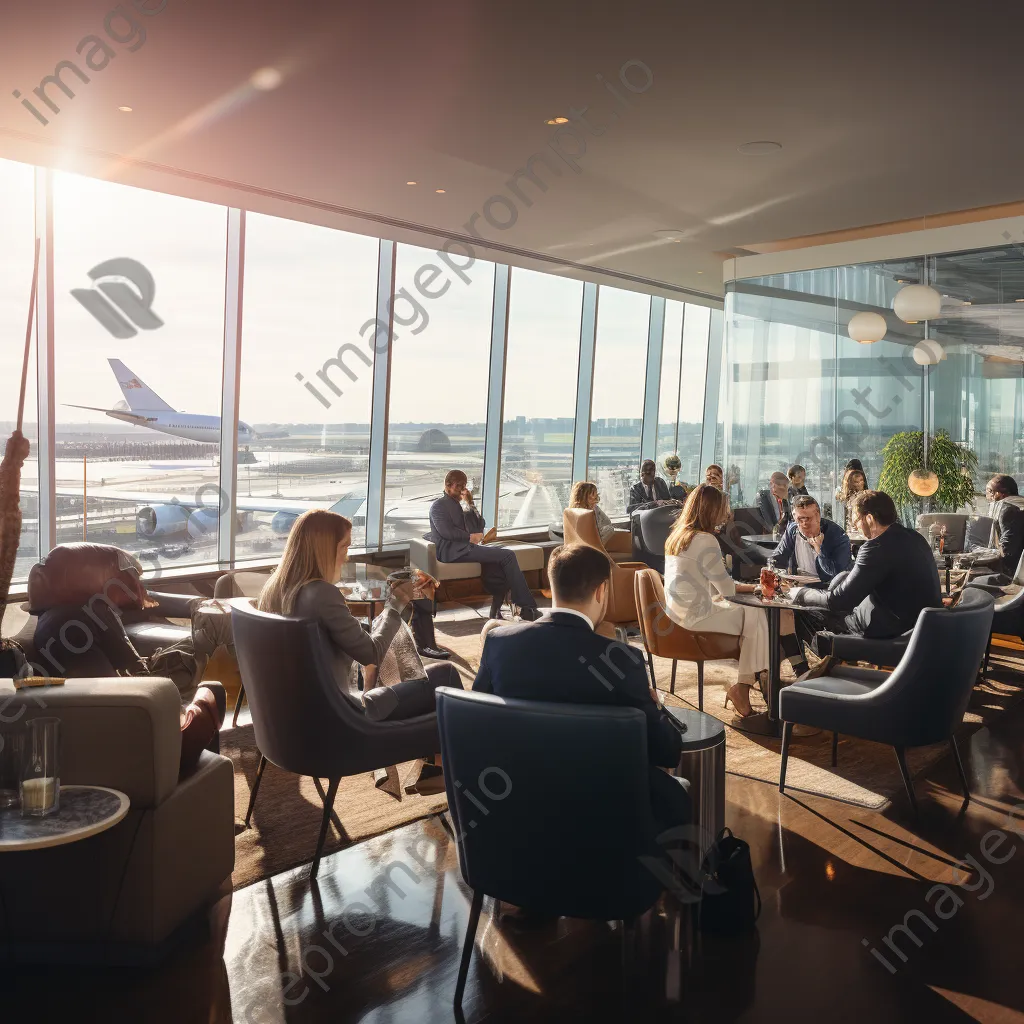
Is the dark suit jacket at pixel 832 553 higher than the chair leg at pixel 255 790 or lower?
higher

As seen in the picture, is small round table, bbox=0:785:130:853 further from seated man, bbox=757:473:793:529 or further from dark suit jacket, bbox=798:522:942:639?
seated man, bbox=757:473:793:529

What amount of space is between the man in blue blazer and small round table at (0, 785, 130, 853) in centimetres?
429

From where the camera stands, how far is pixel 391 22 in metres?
3.99

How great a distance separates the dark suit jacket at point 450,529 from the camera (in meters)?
7.88

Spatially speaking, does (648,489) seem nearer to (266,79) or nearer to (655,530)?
(655,530)

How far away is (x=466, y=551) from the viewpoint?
7871 mm

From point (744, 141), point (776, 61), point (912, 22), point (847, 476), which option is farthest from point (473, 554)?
point (912, 22)

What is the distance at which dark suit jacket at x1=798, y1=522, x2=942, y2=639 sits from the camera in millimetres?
4566

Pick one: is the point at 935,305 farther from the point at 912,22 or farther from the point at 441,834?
the point at 441,834

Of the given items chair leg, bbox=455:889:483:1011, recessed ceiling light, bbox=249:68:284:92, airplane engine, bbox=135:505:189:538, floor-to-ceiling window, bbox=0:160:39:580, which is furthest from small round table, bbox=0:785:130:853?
airplane engine, bbox=135:505:189:538

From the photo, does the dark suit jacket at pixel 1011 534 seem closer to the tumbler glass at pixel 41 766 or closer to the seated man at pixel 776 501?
the seated man at pixel 776 501

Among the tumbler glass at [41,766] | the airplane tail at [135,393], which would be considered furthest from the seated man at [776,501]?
the tumbler glass at [41,766]

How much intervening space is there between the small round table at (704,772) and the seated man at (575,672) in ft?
1.63

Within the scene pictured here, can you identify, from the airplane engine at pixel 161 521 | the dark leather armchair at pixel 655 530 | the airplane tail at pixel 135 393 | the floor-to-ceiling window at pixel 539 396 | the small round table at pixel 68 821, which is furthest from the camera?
the floor-to-ceiling window at pixel 539 396
